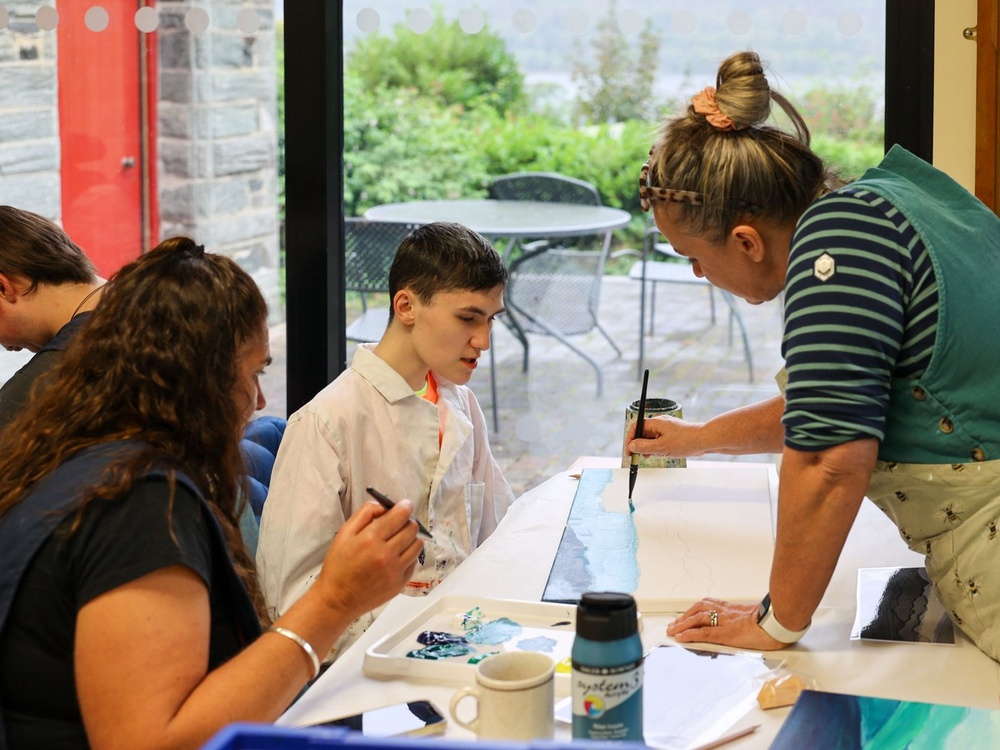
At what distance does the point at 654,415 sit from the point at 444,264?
459mm

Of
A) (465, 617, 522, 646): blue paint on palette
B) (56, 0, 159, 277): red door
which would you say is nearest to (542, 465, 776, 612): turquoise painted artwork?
(465, 617, 522, 646): blue paint on palette

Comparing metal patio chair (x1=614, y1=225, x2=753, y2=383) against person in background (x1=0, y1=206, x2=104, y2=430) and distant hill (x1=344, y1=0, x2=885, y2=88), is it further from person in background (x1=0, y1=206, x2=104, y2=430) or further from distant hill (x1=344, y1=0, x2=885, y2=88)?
person in background (x1=0, y1=206, x2=104, y2=430)

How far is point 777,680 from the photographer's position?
1330mm

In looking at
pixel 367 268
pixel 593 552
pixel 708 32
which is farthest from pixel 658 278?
pixel 593 552

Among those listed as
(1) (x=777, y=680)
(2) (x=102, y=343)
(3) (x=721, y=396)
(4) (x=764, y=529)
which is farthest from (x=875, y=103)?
(2) (x=102, y=343)

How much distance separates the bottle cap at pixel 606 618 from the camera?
108 centimetres

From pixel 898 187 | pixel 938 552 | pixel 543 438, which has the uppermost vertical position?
pixel 898 187

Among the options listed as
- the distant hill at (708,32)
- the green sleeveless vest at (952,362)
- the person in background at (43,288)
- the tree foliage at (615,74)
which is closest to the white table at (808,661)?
the green sleeveless vest at (952,362)

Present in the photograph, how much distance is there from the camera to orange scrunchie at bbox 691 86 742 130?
4.88ft

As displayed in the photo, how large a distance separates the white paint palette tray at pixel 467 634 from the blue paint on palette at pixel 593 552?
81mm

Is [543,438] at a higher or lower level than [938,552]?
lower

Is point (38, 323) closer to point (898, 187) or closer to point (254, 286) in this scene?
point (254, 286)

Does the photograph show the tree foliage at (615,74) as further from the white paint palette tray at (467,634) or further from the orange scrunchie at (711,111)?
the white paint palette tray at (467,634)

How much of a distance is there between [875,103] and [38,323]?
6.32 feet
